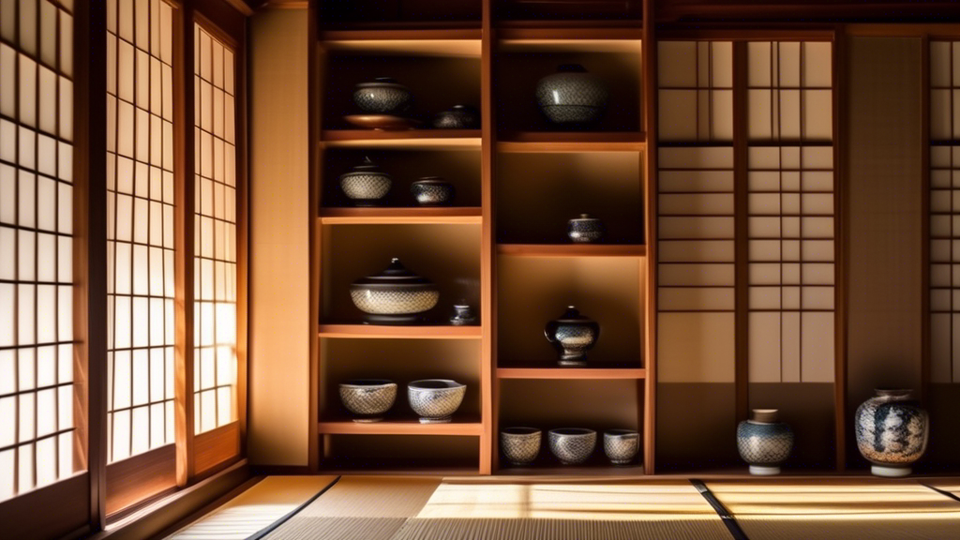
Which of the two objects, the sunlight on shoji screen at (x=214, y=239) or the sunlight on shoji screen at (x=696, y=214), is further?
the sunlight on shoji screen at (x=696, y=214)

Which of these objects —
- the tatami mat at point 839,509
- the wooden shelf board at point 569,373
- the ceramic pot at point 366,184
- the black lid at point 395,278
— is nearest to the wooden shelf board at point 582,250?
the black lid at point 395,278

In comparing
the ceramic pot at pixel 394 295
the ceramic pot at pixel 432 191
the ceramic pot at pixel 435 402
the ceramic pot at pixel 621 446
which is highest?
the ceramic pot at pixel 432 191

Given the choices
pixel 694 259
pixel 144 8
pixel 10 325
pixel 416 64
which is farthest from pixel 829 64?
pixel 10 325

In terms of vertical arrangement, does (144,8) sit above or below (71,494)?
above

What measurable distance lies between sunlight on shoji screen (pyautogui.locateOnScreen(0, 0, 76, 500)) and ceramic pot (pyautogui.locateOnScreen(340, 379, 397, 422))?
5.19ft

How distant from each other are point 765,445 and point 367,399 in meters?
1.96

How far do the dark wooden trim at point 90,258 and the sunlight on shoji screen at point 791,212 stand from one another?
3049 mm

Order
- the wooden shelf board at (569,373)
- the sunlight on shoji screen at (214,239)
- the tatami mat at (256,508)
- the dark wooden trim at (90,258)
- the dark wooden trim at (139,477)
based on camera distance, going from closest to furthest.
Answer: the dark wooden trim at (90,258), the dark wooden trim at (139,477), the tatami mat at (256,508), the sunlight on shoji screen at (214,239), the wooden shelf board at (569,373)

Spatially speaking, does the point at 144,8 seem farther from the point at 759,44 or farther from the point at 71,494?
the point at 759,44

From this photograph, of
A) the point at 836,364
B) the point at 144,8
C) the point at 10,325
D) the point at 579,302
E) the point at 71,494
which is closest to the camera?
the point at 10,325

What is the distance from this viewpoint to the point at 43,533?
2.52m

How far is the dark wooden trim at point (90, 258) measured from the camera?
8.88 ft

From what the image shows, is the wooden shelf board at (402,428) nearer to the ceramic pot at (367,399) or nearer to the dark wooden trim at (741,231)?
the ceramic pot at (367,399)

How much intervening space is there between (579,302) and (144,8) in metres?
2.55
